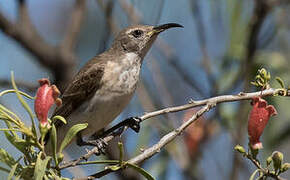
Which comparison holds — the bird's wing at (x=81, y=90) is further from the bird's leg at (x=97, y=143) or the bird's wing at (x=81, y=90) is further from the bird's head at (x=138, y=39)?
the bird's head at (x=138, y=39)

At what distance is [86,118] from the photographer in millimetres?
4363

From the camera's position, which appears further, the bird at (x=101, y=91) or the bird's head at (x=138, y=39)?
the bird's head at (x=138, y=39)

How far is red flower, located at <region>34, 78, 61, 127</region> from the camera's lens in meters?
2.27

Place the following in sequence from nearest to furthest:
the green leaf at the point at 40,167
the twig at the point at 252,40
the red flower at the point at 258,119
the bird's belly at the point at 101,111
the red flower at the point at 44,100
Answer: the green leaf at the point at 40,167, the red flower at the point at 44,100, the red flower at the point at 258,119, the bird's belly at the point at 101,111, the twig at the point at 252,40

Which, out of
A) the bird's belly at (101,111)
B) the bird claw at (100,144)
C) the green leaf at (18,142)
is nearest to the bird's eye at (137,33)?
the bird's belly at (101,111)

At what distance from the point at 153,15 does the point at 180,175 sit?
165 cm

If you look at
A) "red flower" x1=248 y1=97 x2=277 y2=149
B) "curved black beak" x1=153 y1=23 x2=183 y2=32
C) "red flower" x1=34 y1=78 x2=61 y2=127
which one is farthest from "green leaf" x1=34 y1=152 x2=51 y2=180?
"curved black beak" x1=153 y1=23 x2=183 y2=32

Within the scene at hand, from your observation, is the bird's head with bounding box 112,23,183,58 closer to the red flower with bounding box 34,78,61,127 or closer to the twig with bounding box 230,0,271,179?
the twig with bounding box 230,0,271,179

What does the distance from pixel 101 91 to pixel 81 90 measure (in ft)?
0.72

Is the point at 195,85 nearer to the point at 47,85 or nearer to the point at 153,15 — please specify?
the point at 153,15

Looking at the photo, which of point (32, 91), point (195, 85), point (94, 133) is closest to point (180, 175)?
point (195, 85)

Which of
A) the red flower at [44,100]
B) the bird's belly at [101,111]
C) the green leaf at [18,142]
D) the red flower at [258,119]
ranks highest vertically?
the bird's belly at [101,111]

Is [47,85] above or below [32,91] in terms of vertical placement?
below

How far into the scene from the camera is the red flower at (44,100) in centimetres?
227
